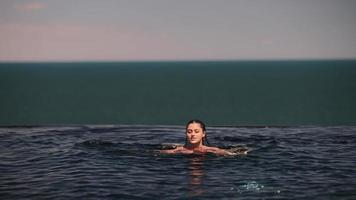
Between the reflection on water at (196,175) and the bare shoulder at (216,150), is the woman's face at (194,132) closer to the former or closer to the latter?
the reflection on water at (196,175)

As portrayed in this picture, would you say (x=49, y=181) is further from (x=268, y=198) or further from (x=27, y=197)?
(x=268, y=198)

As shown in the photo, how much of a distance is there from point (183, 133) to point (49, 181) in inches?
341

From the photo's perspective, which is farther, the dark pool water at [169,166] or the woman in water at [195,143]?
the woman in water at [195,143]

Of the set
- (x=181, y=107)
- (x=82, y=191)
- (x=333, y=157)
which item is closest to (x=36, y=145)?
(x=82, y=191)

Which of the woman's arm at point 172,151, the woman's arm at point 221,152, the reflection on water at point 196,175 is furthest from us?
the woman's arm at point 172,151

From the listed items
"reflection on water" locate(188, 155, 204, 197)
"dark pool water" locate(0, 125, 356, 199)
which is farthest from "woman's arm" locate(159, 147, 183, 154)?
"reflection on water" locate(188, 155, 204, 197)

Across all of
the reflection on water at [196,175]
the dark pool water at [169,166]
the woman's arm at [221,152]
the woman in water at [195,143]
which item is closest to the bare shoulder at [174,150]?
the woman in water at [195,143]

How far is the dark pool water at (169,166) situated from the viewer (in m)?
12.2

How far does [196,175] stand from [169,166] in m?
1.32

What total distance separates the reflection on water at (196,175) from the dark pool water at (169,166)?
2 cm

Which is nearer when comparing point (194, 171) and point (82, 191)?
point (82, 191)

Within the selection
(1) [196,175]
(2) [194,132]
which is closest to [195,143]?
(2) [194,132]

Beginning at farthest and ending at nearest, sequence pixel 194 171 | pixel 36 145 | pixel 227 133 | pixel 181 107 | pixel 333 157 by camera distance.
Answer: pixel 181 107 → pixel 227 133 → pixel 36 145 → pixel 333 157 → pixel 194 171

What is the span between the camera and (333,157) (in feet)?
51.9
